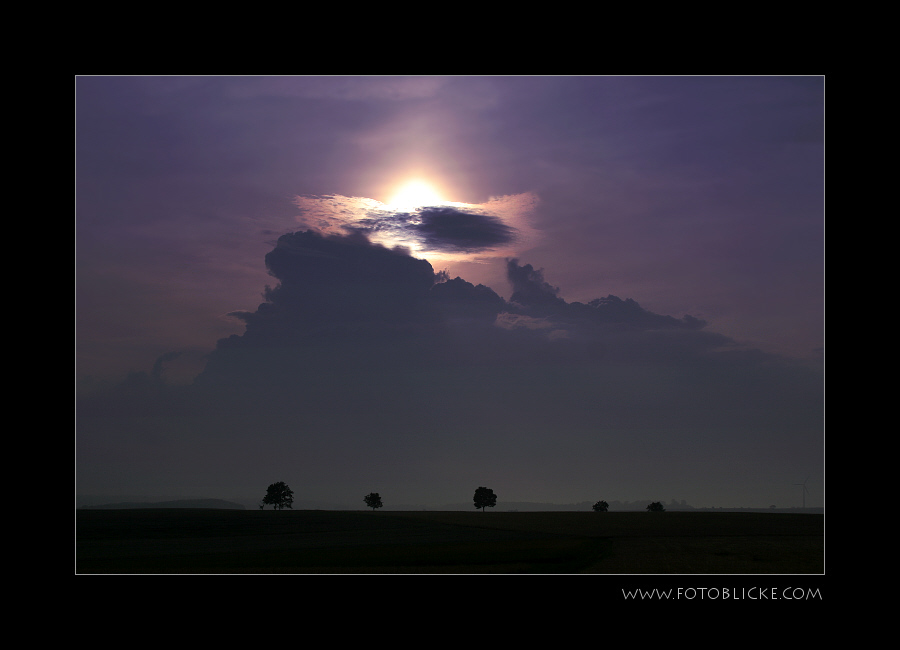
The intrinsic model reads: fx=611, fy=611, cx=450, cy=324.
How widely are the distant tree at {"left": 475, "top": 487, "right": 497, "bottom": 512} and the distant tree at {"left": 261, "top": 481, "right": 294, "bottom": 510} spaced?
48157mm

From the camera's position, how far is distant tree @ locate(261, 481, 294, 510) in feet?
513

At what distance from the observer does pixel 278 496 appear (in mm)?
156375

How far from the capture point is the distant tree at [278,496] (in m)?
156

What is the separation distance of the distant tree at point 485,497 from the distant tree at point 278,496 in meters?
48.2

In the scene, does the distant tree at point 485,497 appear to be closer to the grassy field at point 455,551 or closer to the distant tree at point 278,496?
the distant tree at point 278,496

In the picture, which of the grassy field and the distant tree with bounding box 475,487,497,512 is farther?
the distant tree with bounding box 475,487,497,512

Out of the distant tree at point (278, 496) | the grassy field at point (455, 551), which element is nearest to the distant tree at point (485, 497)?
the distant tree at point (278, 496)

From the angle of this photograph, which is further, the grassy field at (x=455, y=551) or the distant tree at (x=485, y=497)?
the distant tree at (x=485, y=497)

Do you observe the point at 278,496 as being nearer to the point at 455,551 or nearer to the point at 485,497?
the point at 485,497

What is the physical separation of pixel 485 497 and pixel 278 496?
5293cm

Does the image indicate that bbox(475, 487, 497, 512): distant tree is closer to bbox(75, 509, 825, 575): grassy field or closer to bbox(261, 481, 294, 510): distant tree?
bbox(261, 481, 294, 510): distant tree

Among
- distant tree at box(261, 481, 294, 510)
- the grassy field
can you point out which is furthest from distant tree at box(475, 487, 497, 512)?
the grassy field
